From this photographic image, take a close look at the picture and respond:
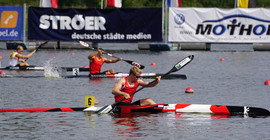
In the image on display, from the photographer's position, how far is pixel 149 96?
→ 20.2 m

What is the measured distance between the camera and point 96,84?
23.4 m

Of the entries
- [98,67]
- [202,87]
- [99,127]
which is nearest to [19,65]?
[98,67]

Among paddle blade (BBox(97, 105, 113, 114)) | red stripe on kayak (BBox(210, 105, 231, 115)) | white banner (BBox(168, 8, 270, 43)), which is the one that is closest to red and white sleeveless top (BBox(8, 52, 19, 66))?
paddle blade (BBox(97, 105, 113, 114))

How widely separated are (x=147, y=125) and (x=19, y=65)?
13.9 meters

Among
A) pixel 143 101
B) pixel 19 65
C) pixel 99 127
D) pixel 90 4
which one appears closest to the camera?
pixel 99 127

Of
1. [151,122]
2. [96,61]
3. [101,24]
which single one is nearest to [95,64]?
[96,61]

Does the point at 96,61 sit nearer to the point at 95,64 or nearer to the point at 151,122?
the point at 95,64

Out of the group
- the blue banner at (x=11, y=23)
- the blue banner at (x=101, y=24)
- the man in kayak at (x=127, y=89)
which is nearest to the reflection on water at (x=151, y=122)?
the man in kayak at (x=127, y=89)

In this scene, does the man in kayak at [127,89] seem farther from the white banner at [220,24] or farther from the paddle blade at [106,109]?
the white banner at [220,24]

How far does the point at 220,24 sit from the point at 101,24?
→ 24.6 feet

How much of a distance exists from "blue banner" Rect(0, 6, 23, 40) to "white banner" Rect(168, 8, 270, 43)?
382 inches

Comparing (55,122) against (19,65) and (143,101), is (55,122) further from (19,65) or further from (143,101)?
(19,65)

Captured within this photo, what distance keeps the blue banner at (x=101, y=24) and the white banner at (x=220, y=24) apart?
1.24 m

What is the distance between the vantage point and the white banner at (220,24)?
39625mm
